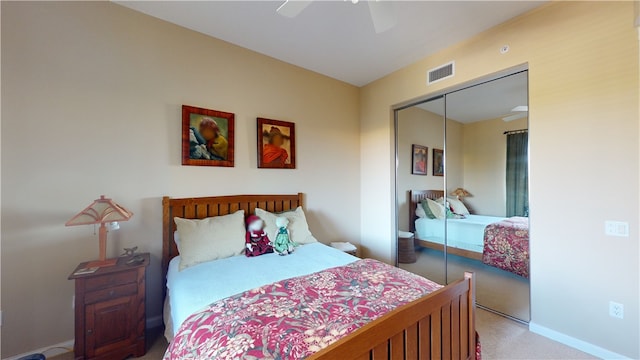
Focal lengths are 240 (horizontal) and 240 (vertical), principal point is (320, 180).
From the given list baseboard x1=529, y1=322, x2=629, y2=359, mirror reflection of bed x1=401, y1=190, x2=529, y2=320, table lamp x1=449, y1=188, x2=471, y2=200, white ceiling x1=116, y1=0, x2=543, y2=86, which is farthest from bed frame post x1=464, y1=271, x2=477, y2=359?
white ceiling x1=116, y1=0, x2=543, y2=86

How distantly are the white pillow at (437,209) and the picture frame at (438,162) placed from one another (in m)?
0.38

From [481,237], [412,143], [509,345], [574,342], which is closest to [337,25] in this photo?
[412,143]

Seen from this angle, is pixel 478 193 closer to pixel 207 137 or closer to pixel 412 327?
pixel 412 327

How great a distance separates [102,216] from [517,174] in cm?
363

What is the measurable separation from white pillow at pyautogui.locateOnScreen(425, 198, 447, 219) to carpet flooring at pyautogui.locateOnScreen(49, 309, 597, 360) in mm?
1170

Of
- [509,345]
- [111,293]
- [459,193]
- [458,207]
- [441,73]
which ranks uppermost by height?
[441,73]

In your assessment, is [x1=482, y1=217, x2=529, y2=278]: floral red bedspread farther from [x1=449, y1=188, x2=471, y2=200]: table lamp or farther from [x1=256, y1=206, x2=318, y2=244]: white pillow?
[x1=256, y1=206, x2=318, y2=244]: white pillow

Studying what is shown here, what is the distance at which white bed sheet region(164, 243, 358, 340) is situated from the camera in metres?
1.44

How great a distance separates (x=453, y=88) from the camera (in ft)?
9.00

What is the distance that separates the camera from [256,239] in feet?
7.61

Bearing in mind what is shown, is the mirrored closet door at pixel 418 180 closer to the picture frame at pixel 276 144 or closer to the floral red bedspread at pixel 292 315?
the picture frame at pixel 276 144

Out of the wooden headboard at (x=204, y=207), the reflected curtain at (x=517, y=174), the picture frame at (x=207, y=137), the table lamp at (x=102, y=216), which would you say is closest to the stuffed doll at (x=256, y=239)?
the wooden headboard at (x=204, y=207)

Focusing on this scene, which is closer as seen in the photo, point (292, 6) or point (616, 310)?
point (292, 6)

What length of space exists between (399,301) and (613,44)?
95.6 inches
